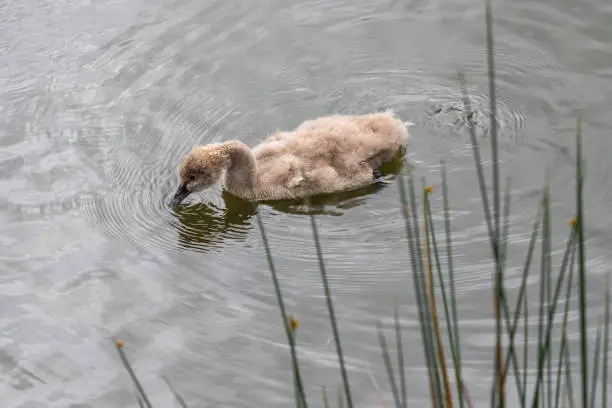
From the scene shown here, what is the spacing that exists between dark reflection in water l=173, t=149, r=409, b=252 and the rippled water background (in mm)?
18

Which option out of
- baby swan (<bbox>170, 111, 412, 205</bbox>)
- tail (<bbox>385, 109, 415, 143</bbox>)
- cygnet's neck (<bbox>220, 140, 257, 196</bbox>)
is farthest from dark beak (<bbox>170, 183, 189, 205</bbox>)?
tail (<bbox>385, 109, 415, 143</bbox>)

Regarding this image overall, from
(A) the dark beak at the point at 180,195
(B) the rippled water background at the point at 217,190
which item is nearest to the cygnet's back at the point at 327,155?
A: (B) the rippled water background at the point at 217,190

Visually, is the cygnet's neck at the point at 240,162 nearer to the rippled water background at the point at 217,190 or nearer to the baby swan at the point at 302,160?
the baby swan at the point at 302,160

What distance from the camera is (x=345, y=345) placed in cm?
460

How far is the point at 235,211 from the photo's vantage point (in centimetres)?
606

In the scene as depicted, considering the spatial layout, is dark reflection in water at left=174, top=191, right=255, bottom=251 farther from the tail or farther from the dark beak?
the tail

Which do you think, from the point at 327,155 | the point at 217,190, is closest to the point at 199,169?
the point at 217,190

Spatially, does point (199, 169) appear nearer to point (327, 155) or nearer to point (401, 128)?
point (327, 155)

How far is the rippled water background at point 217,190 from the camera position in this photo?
465 cm

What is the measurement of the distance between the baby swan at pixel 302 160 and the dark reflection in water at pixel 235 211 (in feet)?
0.18

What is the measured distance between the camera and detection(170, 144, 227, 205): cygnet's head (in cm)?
583

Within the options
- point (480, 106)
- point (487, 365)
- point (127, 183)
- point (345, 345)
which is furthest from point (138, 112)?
point (487, 365)

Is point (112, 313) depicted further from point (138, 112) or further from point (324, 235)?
point (138, 112)

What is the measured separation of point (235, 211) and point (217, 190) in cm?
36
